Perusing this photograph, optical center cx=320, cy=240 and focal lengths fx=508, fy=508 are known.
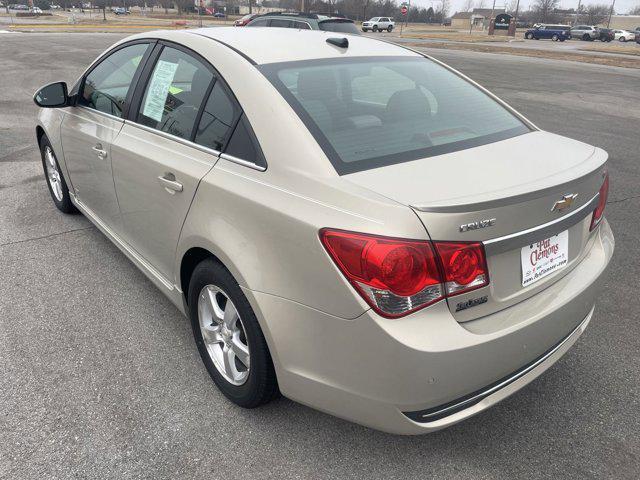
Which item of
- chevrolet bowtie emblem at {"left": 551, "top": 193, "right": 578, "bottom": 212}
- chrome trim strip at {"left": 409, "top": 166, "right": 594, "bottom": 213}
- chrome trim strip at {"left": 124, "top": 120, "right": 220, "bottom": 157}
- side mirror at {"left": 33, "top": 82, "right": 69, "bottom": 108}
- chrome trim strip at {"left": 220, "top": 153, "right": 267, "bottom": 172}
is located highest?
side mirror at {"left": 33, "top": 82, "right": 69, "bottom": 108}

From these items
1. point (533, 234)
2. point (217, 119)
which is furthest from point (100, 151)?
point (533, 234)

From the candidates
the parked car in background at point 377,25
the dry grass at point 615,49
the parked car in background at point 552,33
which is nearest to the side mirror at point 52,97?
the dry grass at point 615,49

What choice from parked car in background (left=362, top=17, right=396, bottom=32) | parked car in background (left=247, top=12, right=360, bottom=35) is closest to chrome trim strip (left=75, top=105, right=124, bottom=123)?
parked car in background (left=247, top=12, right=360, bottom=35)

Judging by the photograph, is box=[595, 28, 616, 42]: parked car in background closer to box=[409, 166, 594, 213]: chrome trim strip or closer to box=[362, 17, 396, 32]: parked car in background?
box=[362, 17, 396, 32]: parked car in background

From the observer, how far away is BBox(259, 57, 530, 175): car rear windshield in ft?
6.95

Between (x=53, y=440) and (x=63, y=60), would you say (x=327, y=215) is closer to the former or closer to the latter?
(x=53, y=440)

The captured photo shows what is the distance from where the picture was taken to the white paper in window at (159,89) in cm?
279

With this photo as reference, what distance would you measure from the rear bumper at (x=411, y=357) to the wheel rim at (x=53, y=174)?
3.29m

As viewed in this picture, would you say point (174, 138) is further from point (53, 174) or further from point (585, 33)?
point (585, 33)

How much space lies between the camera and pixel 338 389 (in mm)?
1883

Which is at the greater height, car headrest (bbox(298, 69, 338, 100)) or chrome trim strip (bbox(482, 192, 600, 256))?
car headrest (bbox(298, 69, 338, 100))

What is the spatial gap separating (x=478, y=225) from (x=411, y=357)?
19.6 inches

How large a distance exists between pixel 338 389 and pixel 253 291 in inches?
19.7

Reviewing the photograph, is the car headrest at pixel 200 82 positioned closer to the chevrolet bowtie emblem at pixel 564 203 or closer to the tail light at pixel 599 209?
the chevrolet bowtie emblem at pixel 564 203
